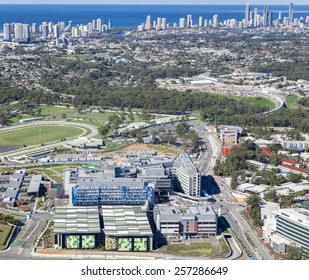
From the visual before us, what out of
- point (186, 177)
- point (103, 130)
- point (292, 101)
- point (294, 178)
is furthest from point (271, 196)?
point (292, 101)

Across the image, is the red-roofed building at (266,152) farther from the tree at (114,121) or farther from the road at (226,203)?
the tree at (114,121)

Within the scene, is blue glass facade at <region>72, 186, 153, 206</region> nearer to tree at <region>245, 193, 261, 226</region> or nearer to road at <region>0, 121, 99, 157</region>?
tree at <region>245, 193, 261, 226</region>

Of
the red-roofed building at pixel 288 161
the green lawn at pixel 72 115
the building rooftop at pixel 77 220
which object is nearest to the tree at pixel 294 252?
the building rooftop at pixel 77 220

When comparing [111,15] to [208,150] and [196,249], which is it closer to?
[208,150]

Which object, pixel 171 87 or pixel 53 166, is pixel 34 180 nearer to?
pixel 53 166

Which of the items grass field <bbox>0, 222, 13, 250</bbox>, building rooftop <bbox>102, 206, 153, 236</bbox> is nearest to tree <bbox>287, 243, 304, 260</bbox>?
building rooftop <bbox>102, 206, 153, 236</bbox>

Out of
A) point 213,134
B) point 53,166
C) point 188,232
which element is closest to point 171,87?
point 213,134
